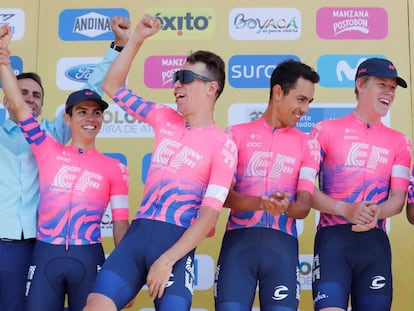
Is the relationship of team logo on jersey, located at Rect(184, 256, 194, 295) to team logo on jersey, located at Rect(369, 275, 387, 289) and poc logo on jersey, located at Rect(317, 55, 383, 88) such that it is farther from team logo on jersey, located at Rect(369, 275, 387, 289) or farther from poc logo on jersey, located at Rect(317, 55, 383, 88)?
poc logo on jersey, located at Rect(317, 55, 383, 88)

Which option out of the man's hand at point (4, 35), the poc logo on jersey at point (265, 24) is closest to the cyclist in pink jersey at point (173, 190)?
the man's hand at point (4, 35)

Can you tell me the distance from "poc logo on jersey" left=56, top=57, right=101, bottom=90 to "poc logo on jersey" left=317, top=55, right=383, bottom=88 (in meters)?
1.54

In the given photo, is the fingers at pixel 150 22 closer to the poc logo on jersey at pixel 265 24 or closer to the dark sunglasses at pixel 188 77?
the dark sunglasses at pixel 188 77

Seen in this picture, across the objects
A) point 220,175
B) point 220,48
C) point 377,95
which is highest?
point 220,48

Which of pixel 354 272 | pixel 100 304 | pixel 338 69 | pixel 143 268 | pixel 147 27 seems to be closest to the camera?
pixel 100 304

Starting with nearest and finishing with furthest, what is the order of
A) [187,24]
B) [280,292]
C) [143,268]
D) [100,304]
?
[100,304] → [143,268] → [280,292] → [187,24]

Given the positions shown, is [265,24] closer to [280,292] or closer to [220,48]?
[220,48]

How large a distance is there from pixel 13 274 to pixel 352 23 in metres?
2.81

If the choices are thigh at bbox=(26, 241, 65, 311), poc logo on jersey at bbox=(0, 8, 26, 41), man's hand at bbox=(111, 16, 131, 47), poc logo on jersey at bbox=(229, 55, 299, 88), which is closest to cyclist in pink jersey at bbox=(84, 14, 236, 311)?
man's hand at bbox=(111, 16, 131, 47)

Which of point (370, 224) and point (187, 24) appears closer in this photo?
point (370, 224)

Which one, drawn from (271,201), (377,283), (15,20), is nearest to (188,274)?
(271,201)

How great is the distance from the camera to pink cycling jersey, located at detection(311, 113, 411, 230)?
3.37m

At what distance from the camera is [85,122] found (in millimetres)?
3381

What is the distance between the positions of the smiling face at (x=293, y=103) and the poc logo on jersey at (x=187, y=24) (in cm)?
153
